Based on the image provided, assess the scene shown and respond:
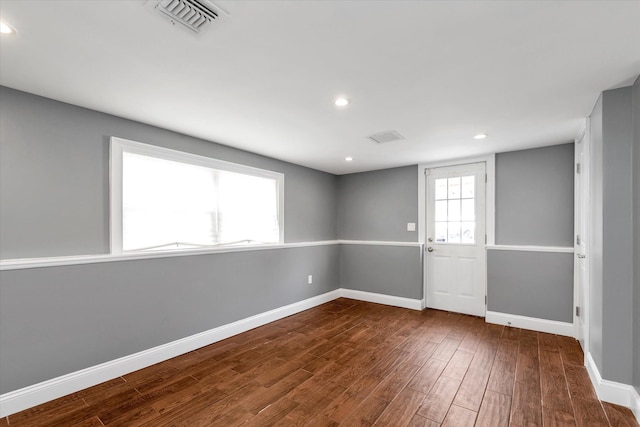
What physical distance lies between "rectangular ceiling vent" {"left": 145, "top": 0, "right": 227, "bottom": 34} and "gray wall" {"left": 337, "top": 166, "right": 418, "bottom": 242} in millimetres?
4005

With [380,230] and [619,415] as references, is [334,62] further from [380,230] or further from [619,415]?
[380,230]

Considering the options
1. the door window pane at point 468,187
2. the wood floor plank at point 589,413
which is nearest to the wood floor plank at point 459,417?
the wood floor plank at point 589,413

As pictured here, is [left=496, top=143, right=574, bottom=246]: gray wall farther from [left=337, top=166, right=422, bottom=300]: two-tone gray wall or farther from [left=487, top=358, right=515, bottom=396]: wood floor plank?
[left=487, top=358, right=515, bottom=396]: wood floor plank

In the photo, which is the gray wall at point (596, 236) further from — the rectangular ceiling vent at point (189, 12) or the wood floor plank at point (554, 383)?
the rectangular ceiling vent at point (189, 12)

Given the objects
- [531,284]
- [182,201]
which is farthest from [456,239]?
[182,201]

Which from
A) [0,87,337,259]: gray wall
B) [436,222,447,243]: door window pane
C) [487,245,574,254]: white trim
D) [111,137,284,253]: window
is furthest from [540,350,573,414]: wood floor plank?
[0,87,337,259]: gray wall

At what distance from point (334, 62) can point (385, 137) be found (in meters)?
1.68

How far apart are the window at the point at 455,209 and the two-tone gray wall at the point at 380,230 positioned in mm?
373

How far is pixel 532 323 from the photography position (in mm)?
3732

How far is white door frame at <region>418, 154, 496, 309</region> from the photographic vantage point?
4.10 meters

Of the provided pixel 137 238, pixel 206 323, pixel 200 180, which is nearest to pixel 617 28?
pixel 200 180

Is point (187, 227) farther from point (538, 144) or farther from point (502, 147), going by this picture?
point (538, 144)

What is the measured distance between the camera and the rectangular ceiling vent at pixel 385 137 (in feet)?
10.6

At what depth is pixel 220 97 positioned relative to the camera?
7.64 feet
